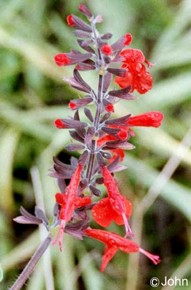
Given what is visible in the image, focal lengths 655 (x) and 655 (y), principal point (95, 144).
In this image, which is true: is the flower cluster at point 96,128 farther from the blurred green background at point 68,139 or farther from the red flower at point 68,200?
the blurred green background at point 68,139

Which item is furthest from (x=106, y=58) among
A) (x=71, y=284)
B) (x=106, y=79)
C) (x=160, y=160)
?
(x=160, y=160)

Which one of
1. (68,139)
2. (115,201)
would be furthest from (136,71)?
(68,139)

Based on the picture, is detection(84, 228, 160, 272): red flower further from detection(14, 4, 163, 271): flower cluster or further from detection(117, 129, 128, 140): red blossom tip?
detection(117, 129, 128, 140): red blossom tip

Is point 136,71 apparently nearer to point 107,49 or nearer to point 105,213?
point 107,49

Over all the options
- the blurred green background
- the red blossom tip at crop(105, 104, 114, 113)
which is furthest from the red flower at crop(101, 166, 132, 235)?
the blurred green background

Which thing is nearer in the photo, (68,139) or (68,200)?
(68,200)

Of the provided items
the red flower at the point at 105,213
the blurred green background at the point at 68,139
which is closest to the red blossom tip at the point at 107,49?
the red flower at the point at 105,213

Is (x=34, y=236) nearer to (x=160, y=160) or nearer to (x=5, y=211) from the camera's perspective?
(x=5, y=211)
